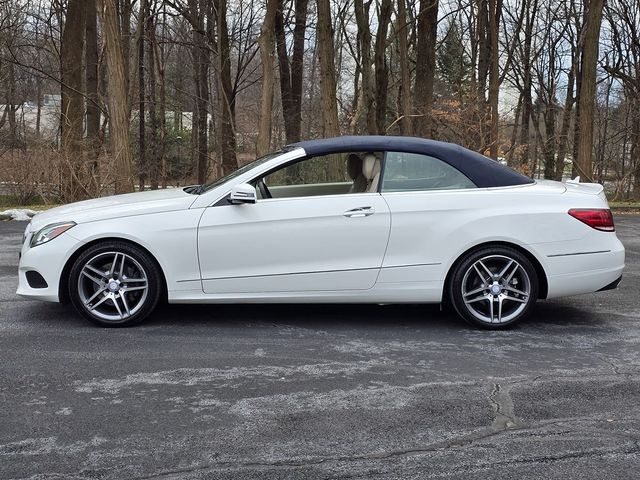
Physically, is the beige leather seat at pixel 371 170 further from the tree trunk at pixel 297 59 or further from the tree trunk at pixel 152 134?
the tree trunk at pixel 152 134

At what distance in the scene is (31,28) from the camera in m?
32.3

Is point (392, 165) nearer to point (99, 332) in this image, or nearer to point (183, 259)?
point (183, 259)

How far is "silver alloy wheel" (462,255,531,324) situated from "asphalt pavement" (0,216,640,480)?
178 millimetres

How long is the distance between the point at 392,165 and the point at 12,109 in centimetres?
3572

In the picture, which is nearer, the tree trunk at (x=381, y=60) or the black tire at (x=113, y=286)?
the black tire at (x=113, y=286)

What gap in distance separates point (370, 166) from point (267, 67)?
42.8 ft

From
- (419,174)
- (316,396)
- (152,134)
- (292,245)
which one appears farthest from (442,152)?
(152,134)

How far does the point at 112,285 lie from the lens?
5.33 metres

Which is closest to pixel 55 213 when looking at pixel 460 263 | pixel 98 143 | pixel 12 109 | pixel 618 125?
pixel 460 263

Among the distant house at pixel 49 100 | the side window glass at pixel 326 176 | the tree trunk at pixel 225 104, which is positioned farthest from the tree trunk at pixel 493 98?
the distant house at pixel 49 100

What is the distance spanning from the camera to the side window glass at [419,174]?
551 cm

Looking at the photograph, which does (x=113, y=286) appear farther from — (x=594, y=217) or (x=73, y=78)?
(x=73, y=78)

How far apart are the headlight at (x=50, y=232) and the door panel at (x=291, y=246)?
1.08 metres

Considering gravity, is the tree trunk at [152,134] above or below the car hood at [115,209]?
above
